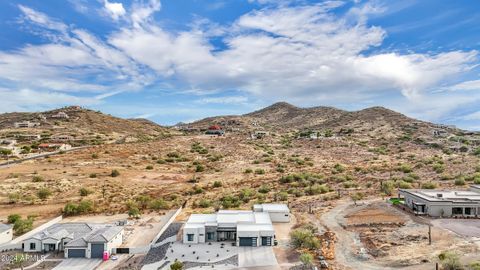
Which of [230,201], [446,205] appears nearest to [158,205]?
[230,201]

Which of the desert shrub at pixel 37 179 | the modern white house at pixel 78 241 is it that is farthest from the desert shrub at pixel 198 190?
the desert shrub at pixel 37 179

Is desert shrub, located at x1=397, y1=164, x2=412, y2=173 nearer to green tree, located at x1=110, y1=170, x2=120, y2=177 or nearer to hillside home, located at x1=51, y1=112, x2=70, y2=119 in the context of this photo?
green tree, located at x1=110, y1=170, x2=120, y2=177

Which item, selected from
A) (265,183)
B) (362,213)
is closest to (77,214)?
(265,183)

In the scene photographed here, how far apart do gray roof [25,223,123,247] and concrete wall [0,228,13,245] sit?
3964mm

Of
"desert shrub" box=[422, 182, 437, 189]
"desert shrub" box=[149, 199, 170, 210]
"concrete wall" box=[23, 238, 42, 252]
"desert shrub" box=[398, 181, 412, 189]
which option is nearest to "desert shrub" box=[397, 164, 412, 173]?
"desert shrub" box=[422, 182, 437, 189]

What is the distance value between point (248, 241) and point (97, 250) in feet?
45.6

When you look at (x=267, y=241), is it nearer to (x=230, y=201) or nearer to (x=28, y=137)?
(x=230, y=201)

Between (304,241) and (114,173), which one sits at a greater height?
(114,173)

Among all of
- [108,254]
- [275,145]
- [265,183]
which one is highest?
[275,145]

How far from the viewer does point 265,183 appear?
6706 centimetres

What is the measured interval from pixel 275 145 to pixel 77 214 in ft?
252

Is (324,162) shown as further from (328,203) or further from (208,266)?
(208,266)

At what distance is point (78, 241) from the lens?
35594 millimetres

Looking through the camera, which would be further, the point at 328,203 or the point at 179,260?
the point at 328,203
